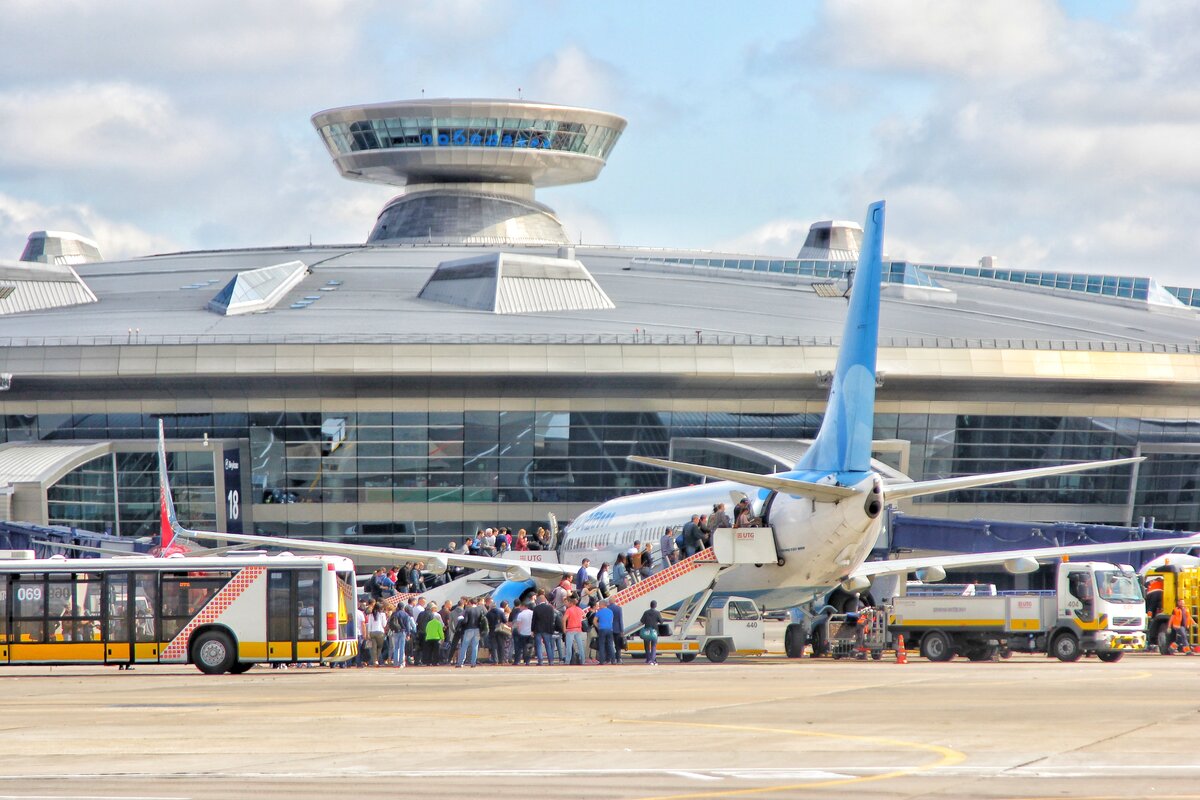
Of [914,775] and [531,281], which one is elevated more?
[531,281]

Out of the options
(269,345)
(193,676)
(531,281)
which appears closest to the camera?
(193,676)

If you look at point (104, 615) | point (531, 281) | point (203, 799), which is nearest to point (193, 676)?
point (104, 615)

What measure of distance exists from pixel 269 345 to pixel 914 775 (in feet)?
205

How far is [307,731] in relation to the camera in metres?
20.2

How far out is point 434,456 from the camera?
75.5m

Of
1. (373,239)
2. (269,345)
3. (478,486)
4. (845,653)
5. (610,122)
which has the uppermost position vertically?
(610,122)

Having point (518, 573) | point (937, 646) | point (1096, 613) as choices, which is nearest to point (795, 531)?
point (937, 646)

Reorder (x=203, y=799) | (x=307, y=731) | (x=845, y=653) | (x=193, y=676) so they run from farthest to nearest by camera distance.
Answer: (x=845, y=653)
(x=193, y=676)
(x=307, y=731)
(x=203, y=799)

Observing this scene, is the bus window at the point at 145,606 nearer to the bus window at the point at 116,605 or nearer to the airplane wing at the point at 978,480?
the bus window at the point at 116,605

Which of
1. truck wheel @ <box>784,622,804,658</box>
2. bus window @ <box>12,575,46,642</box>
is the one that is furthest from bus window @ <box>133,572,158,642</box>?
truck wheel @ <box>784,622,804,658</box>

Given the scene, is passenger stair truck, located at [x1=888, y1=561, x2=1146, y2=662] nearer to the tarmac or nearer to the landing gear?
the landing gear

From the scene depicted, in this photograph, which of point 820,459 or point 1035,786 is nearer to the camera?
point 1035,786

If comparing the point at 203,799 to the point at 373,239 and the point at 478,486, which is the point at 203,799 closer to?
the point at 478,486

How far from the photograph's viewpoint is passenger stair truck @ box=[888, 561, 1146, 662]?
42594 millimetres
